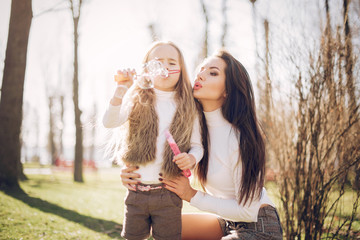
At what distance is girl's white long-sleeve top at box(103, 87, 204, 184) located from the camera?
6.61 ft

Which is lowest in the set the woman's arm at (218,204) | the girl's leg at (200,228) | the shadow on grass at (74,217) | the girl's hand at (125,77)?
the shadow on grass at (74,217)

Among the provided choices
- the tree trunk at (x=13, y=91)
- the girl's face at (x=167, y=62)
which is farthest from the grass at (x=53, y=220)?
the girl's face at (x=167, y=62)

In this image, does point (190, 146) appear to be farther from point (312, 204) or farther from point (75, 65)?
point (75, 65)

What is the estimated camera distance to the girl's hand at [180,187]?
77.6 inches

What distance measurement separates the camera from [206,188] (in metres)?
2.40

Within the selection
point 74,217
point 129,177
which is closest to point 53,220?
point 74,217

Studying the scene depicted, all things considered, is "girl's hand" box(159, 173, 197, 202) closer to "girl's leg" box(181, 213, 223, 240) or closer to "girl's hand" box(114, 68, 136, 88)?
"girl's leg" box(181, 213, 223, 240)

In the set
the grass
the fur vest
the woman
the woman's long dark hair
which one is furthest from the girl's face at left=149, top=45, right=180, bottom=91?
the grass

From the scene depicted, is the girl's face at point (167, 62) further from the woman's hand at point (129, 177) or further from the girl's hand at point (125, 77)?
the woman's hand at point (129, 177)

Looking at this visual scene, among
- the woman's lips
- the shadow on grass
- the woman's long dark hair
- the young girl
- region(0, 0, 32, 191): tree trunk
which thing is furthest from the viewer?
region(0, 0, 32, 191): tree trunk

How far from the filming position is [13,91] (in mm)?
5688

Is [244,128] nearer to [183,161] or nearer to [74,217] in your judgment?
[183,161]

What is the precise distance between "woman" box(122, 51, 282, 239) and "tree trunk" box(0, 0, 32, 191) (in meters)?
4.79

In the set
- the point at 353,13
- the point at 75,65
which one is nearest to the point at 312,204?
the point at 353,13
